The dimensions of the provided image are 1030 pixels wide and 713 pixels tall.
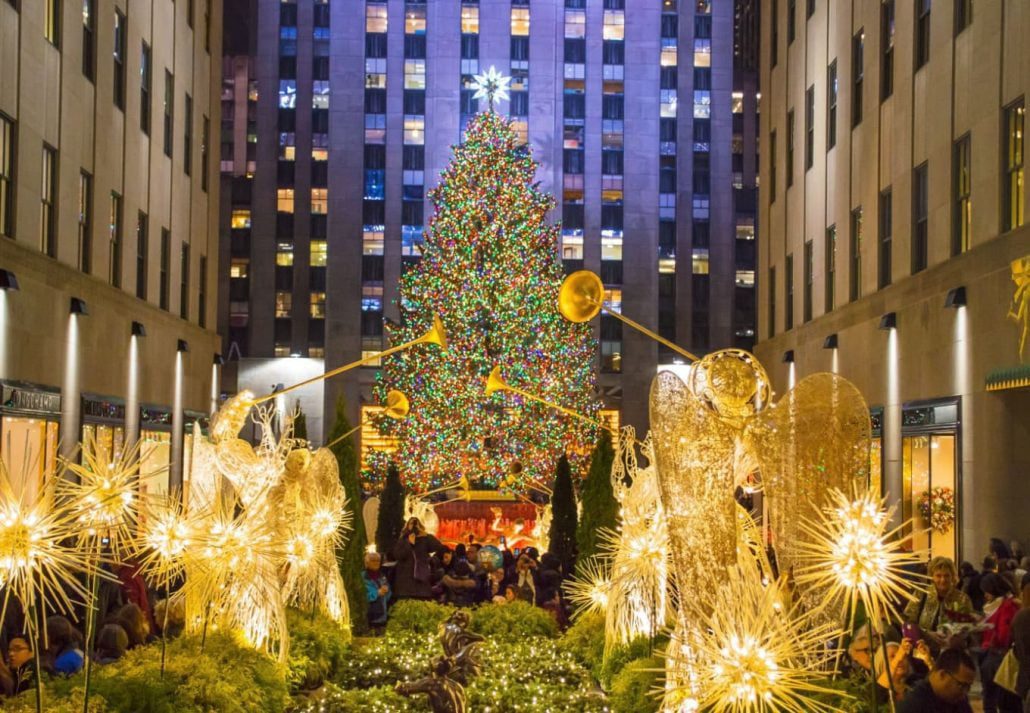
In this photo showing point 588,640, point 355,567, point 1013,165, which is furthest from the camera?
point 1013,165

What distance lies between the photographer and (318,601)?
1598 centimetres

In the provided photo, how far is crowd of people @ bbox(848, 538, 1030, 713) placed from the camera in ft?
23.4

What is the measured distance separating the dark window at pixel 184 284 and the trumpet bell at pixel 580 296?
25075mm

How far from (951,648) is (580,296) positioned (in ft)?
11.0

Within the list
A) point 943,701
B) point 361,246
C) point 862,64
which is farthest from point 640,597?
point 361,246

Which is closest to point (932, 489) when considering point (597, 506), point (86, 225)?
point (597, 506)

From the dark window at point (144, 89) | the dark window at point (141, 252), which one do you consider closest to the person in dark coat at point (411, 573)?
the dark window at point (141, 252)

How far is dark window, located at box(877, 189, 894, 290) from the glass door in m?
3.58

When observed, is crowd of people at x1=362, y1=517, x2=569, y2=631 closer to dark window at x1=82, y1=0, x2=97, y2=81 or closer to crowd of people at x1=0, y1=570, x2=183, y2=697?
crowd of people at x1=0, y1=570, x2=183, y2=697

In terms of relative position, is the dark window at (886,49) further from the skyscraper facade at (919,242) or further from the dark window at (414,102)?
the dark window at (414,102)

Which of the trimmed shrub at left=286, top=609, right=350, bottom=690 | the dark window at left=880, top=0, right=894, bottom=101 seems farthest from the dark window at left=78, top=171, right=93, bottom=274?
the dark window at left=880, top=0, right=894, bottom=101

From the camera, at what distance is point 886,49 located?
26000mm

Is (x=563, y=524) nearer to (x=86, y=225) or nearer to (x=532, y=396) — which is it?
(x=532, y=396)

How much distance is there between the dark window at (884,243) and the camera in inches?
1015
